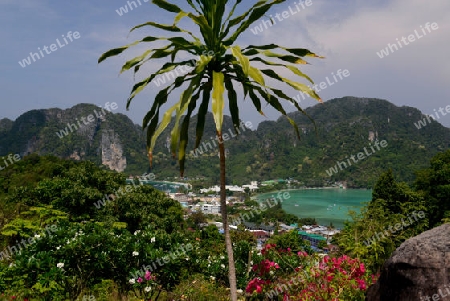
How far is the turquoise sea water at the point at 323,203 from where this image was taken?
7075cm

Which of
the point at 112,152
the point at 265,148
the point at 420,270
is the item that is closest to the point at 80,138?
the point at 112,152

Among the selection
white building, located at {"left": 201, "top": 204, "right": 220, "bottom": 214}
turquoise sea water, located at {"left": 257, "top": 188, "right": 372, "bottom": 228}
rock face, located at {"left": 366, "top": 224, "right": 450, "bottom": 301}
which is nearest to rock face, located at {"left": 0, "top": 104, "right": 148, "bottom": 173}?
white building, located at {"left": 201, "top": 204, "right": 220, "bottom": 214}

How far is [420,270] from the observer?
2.82 meters

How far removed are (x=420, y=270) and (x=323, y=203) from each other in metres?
95.5

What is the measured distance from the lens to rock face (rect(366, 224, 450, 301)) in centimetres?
271

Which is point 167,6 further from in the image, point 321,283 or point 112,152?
point 112,152

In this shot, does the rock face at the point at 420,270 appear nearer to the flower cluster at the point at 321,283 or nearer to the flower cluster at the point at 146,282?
the flower cluster at the point at 321,283

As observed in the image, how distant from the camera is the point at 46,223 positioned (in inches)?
302

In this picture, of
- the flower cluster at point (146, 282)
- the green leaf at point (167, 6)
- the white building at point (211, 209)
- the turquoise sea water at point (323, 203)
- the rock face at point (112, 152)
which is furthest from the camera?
the rock face at point (112, 152)

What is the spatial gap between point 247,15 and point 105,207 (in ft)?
32.2

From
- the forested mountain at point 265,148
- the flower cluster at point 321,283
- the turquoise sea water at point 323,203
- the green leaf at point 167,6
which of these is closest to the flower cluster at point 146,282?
the flower cluster at point 321,283

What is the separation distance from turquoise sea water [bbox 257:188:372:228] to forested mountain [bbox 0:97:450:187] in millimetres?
11089

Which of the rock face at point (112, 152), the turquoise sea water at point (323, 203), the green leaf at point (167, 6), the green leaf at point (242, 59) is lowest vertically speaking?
the turquoise sea water at point (323, 203)

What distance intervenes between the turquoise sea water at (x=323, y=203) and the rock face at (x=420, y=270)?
55597mm
